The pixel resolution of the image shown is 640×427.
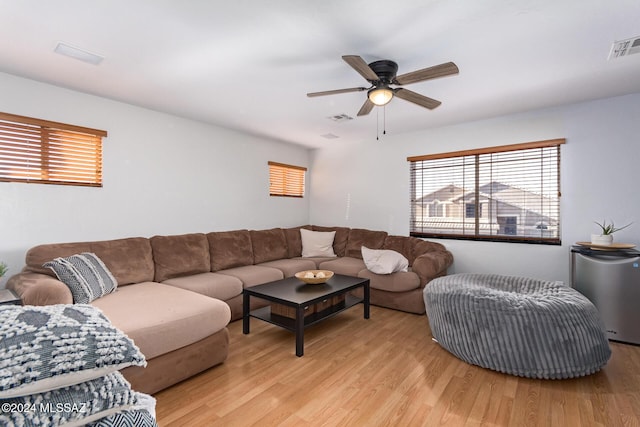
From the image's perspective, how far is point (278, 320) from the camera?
2.92 m

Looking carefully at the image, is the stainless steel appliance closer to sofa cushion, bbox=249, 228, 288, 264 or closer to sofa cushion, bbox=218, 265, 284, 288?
sofa cushion, bbox=218, 265, 284, 288

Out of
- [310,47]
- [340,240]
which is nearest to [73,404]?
[310,47]

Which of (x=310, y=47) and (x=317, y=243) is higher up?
(x=310, y=47)

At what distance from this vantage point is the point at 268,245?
4.67 meters

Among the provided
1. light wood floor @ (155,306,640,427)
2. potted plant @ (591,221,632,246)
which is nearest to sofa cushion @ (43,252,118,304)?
light wood floor @ (155,306,640,427)

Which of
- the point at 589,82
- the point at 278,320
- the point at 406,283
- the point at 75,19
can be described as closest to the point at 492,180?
the point at 589,82

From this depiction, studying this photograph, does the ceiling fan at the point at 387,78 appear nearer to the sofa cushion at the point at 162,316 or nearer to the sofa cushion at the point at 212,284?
the sofa cushion at the point at 162,316

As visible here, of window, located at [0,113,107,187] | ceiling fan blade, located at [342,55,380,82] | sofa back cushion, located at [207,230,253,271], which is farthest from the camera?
sofa back cushion, located at [207,230,253,271]

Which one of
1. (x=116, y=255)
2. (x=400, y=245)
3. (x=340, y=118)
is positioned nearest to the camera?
(x=116, y=255)

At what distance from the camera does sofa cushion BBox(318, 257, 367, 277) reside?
4239 mm

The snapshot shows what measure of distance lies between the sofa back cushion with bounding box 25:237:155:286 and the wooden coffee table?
3.65ft

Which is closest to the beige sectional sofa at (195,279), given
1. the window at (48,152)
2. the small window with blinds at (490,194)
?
the small window with blinds at (490,194)

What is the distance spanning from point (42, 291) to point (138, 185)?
1692mm

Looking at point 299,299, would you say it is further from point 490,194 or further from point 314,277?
point 490,194
